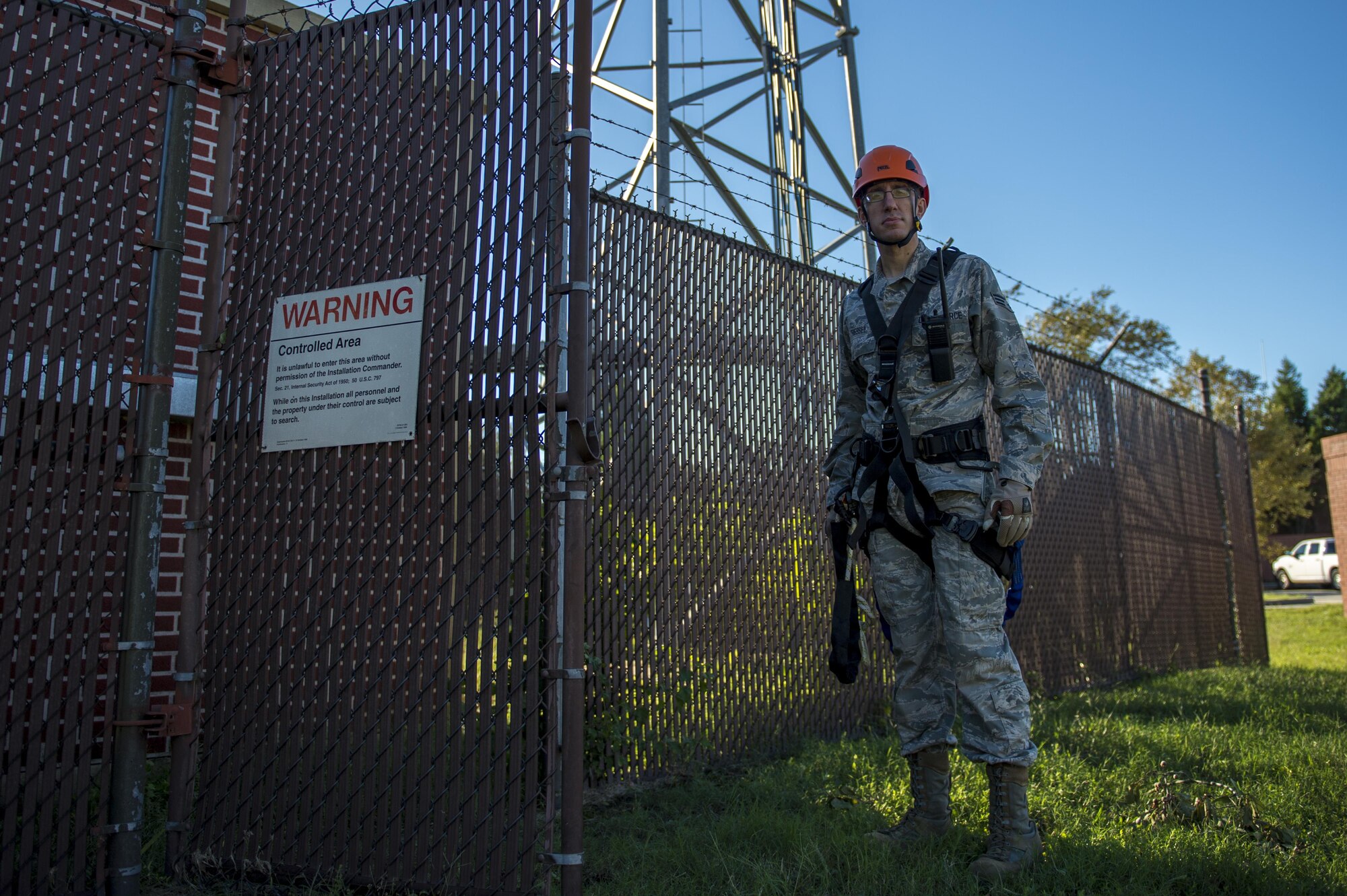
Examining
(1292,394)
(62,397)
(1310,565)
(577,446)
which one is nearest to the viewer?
(577,446)

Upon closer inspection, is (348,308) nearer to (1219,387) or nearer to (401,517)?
(401,517)

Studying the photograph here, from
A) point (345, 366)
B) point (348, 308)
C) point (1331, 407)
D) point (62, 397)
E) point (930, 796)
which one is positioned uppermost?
point (1331, 407)

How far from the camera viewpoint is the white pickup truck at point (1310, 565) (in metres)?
29.9

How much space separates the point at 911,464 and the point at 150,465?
91.7 inches

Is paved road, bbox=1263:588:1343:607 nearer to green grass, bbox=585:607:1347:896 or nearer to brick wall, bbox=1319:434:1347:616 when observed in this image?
brick wall, bbox=1319:434:1347:616

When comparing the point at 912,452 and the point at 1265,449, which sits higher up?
the point at 1265,449

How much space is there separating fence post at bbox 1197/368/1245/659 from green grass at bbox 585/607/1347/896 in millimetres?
5051

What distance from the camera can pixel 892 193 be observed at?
3338 mm

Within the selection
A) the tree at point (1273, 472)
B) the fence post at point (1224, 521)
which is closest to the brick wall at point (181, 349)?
the fence post at point (1224, 521)

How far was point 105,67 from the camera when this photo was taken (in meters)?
A: 2.91

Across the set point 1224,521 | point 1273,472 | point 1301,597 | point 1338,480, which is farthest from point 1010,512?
point 1273,472

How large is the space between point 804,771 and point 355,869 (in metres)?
2.05

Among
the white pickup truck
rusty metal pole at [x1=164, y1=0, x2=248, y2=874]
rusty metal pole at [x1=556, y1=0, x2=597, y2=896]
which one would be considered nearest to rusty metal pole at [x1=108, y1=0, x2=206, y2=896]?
rusty metal pole at [x1=164, y1=0, x2=248, y2=874]

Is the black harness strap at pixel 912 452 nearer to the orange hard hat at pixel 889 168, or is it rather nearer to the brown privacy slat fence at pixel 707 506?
the orange hard hat at pixel 889 168
